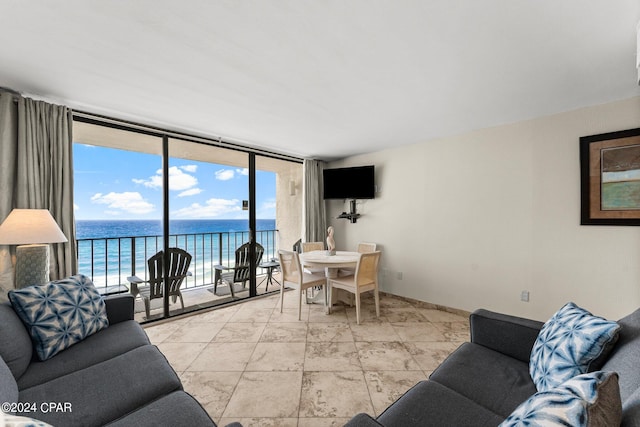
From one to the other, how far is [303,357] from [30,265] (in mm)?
2288

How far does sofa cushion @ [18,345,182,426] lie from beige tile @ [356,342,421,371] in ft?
5.01

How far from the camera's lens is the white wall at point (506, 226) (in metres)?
2.31

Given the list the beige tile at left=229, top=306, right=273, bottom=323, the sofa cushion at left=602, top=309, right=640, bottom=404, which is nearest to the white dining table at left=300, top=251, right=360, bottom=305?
the beige tile at left=229, top=306, right=273, bottom=323

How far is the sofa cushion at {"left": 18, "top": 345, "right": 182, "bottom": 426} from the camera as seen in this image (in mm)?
1012

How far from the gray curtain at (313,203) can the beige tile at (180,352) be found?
2.41 metres

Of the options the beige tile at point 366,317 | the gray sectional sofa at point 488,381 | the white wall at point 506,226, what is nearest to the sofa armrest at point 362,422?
the gray sectional sofa at point 488,381

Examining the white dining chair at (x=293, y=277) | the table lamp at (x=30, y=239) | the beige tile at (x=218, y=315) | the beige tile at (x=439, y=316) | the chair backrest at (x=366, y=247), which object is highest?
the table lamp at (x=30, y=239)

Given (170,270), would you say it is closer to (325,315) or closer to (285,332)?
(285,332)

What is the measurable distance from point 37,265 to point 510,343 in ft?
11.1

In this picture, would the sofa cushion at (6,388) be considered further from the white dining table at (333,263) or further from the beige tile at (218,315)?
the white dining table at (333,263)

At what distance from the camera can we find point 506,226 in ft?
9.34

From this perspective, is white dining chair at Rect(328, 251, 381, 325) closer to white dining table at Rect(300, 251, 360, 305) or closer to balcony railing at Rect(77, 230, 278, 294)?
white dining table at Rect(300, 251, 360, 305)

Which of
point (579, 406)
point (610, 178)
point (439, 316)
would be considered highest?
point (610, 178)

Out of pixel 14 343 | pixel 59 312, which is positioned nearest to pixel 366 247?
pixel 59 312
